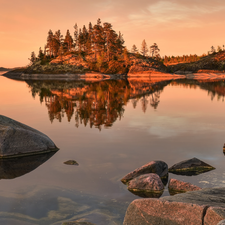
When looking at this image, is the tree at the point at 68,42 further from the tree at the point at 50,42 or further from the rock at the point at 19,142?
the rock at the point at 19,142

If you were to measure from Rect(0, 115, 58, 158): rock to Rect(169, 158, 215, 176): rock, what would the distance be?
578 centimetres

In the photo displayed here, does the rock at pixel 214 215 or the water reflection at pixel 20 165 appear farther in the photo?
the water reflection at pixel 20 165

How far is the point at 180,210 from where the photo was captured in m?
5.02

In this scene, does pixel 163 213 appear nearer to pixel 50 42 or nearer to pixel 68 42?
pixel 50 42

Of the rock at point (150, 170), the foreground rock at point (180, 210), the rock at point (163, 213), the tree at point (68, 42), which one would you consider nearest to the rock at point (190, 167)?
the rock at point (150, 170)

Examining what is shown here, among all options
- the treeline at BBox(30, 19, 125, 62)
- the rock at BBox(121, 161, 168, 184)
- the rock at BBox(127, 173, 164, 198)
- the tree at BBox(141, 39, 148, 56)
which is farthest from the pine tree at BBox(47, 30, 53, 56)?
the rock at BBox(127, 173, 164, 198)

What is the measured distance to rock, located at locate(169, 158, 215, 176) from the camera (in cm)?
993

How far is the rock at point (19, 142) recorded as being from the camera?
11.9 metres

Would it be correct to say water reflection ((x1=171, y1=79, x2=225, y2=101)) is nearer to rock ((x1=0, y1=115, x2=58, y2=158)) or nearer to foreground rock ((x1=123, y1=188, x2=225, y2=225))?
rock ((x1=0, y1=115, x2=58, y2=158))

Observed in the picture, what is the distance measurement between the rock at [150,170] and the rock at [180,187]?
95 centimetres

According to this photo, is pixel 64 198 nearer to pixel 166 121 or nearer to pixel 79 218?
pixel 79 218

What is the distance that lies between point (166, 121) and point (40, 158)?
35.6 ft

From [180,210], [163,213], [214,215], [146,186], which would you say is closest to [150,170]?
[146,186]

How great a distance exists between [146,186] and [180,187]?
105 cm
